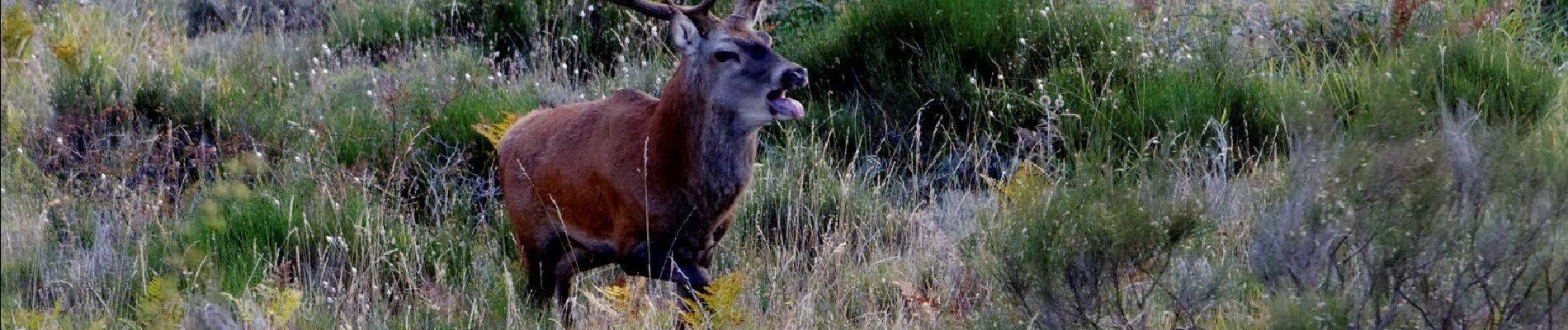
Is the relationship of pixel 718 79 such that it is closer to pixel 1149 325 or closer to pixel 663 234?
pixel 663 234

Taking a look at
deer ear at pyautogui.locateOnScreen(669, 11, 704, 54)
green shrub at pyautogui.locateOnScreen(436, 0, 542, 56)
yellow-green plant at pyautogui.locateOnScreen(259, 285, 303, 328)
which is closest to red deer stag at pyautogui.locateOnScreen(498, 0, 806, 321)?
deer ear at pyautogui.locateOnScreen(669, 11, 704, 54)

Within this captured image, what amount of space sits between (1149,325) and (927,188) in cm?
308

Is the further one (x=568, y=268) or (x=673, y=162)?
(x=568, y=268)

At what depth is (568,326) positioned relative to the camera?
600 centimetres

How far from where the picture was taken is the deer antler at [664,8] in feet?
18.1

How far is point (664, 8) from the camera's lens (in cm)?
556

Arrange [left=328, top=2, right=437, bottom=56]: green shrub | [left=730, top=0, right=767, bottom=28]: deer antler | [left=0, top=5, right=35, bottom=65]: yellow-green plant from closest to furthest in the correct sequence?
[left=730, top=0, right=767, bottom=28]: deer antler < [left=0, top=5, right=35, bottom=65]: yellow-green plant < [left=328, top=2, right=437, bottom=56]: green shrub

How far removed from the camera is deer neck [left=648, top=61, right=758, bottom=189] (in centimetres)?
541

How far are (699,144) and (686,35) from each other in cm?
36

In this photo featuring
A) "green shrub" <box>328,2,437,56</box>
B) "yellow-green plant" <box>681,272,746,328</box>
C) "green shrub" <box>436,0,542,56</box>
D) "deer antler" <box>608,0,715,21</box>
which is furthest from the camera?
"green shrub" <box>328,2,437,56</box>

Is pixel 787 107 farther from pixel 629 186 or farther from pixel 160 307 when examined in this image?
pixel 160 307

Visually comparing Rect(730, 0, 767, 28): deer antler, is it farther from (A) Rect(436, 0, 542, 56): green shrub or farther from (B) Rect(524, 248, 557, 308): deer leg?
(A) Rect(436, 0, 542, 56): green shrub

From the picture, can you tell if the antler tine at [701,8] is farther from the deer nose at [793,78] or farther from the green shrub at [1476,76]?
the green shrub at [1476,76]

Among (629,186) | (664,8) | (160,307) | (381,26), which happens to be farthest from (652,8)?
(381,26)
